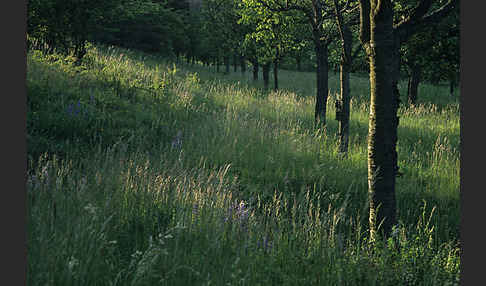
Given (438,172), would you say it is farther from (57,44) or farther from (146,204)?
(57,44)

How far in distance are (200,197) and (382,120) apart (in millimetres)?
2015

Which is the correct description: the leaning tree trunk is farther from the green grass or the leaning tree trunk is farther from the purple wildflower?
the purple wildflower

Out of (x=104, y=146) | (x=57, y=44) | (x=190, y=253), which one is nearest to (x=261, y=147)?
(x=104, y=146)

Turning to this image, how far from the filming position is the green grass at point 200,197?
274cm

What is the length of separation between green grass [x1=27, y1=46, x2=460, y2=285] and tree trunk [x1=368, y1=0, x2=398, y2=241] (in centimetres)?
33

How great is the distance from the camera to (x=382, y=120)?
3406mm

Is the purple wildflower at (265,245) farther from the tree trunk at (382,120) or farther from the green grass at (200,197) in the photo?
the tree trunk at (382,120)

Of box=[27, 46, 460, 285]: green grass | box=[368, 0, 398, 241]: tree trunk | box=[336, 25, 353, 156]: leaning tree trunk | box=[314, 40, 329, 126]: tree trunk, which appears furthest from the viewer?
box=[314, 40, 329, 126]: tree trunk

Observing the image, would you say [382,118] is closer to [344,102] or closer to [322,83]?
[344,102]

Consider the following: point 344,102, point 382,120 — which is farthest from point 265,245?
point 344,102

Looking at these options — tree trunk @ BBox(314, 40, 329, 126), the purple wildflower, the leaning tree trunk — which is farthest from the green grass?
tree trunk @ BBox(314, 40, 329, 126)

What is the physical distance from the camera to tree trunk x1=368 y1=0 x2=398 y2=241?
10.8ft

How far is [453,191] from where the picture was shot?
5.50 meters

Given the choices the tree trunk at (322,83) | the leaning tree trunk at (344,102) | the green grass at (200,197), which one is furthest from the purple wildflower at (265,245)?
the tree trunk at (322,83)
